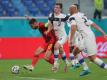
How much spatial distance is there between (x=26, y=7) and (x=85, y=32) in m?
16.1

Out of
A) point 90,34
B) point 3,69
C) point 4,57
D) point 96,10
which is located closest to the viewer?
A: point 90,34

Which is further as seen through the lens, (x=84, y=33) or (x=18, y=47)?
(x=18, y=47)

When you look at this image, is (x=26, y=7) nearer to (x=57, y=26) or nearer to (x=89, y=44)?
(x=57, y=26)

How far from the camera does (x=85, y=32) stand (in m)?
15.0

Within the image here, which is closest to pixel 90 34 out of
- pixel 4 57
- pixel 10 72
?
pixel 10 72

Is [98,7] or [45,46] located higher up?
[45,46]

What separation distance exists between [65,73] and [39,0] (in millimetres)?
15034

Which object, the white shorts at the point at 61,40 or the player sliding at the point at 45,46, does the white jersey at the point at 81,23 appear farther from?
the white shorts at the point at 61,40

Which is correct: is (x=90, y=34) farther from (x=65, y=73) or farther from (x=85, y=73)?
(x=65, y=73)

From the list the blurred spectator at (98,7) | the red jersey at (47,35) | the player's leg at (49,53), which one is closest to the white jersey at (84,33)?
the player's leg at (49,53)

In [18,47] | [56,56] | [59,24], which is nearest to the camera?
[56,56]

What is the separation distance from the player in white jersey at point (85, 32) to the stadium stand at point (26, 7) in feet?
50.5

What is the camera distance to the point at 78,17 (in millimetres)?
15109

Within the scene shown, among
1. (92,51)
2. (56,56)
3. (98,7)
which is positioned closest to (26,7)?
(98,7)
